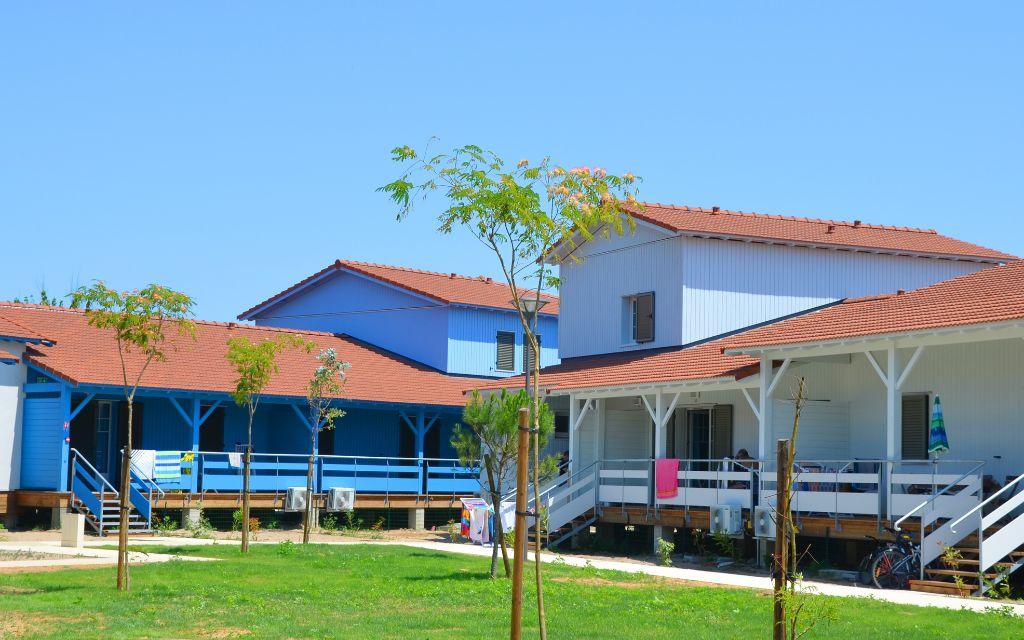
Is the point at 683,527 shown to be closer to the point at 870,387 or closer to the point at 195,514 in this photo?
the point at 870,387

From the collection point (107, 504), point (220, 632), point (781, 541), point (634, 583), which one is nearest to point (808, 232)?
point (634, 583)

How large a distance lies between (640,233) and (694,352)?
14.4 ft

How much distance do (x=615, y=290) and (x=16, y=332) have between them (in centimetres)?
1457

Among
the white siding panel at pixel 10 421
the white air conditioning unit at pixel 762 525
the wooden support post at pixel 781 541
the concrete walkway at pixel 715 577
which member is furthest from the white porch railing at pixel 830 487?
the white siding panel at pixel 10 421

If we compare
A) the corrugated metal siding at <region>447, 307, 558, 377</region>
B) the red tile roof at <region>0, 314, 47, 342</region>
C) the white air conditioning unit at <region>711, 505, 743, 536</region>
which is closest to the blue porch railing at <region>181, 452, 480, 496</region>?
the corrugated metal siding at <region>447, 307, 558, 377</region>

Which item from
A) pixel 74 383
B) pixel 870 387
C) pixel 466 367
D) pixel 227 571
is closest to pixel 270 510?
pixel 74 383

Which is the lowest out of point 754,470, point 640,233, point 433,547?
point 433,547

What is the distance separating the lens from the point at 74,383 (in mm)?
29922

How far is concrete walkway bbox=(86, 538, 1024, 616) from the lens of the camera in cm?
1761

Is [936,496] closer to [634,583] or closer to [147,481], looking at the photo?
[634,583]

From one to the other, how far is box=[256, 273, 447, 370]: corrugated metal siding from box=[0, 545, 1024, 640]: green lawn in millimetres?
20270

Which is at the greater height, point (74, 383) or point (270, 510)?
point (74, 383)

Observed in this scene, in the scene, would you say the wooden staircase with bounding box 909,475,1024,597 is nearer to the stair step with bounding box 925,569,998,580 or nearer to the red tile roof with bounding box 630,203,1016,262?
the stair step with bounding box 925,569,998,580

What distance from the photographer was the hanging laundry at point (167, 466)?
102 ft
